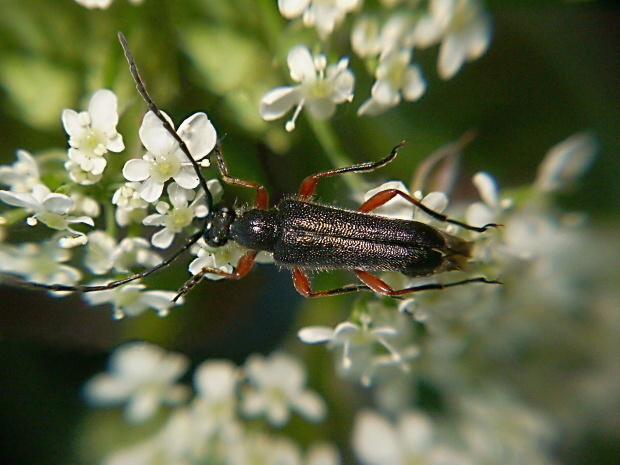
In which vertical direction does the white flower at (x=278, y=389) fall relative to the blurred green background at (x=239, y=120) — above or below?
below

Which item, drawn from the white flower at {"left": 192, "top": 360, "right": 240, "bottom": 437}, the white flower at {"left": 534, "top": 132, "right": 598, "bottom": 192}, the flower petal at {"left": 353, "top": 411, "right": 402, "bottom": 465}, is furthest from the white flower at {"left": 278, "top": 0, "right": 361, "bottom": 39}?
the flower petal at {"left": 353, "top": 411, "right": 402, "bottom": 465}

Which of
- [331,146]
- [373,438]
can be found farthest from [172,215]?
[373,438]

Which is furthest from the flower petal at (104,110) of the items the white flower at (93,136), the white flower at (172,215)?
the white flower at (172,215)

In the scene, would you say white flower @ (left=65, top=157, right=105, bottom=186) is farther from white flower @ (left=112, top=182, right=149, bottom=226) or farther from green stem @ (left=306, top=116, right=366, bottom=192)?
green stem @ (left=306, top=116, right=366, bottom=192)

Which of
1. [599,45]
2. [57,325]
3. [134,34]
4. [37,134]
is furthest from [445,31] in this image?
[57,325]

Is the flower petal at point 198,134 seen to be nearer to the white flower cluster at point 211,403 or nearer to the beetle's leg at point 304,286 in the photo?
the beetle's leg at point 304,286

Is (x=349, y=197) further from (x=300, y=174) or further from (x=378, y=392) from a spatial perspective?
(x=378, y=392)
